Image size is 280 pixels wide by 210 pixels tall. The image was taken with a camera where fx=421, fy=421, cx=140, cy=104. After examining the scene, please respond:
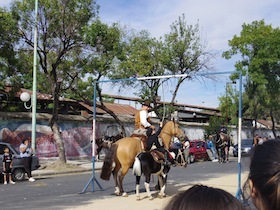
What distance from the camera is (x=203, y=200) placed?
160 cm

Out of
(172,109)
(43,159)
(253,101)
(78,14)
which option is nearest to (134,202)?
(78,14)

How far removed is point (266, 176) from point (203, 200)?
43 cm

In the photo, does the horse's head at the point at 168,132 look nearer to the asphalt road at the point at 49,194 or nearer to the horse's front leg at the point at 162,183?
the horse's front leg at the point at 162,183

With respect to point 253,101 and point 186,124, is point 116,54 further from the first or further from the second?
point 253,101

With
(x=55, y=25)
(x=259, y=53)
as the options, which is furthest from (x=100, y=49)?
(x=259, y=53)

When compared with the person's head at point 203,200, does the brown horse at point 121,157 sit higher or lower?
lower

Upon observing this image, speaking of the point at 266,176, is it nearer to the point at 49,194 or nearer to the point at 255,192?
the point at 255,192

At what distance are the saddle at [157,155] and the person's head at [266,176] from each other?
400 inches

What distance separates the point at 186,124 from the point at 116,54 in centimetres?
1854

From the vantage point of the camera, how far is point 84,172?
21.7m

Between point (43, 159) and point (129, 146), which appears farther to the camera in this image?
point (43, 159)

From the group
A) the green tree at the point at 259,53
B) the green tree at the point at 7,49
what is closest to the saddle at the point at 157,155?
the green tree at the point at 7,49

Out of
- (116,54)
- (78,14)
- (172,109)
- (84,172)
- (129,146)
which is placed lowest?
(84,172)

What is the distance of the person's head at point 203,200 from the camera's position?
158cm
